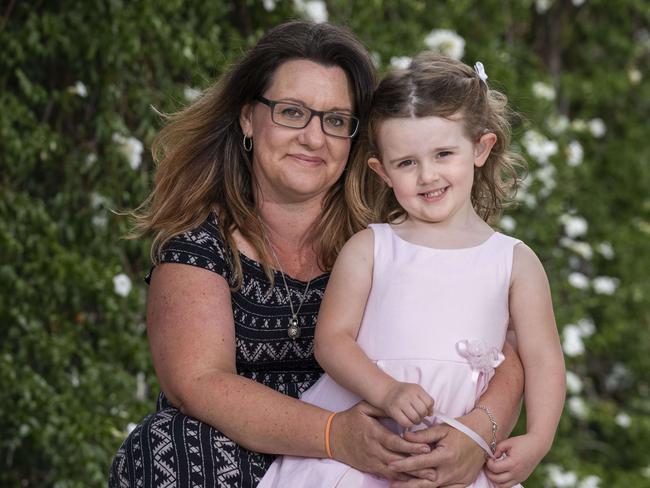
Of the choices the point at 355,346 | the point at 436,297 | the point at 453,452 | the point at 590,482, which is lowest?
the point at 590,482

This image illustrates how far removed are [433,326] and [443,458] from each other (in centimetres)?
30

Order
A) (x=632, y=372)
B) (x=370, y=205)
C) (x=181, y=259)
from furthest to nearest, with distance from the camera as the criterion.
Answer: (x=632, y=372)
(x=370, y=205)
(x=181, y=259)

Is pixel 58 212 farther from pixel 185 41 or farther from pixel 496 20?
pixel 496 20

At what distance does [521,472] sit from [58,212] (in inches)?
92.1

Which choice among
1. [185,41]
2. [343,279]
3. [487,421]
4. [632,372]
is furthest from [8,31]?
[632,372]

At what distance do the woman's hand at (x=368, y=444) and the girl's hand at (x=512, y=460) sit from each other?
154mm

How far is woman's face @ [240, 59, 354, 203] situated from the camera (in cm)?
309

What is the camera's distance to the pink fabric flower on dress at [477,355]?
2715mm

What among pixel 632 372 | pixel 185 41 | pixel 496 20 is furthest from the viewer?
pixel 632 372

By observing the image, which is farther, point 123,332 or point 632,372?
point 632,372

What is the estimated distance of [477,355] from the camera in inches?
107

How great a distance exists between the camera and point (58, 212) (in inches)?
177

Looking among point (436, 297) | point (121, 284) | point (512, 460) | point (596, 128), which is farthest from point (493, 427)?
point (596, 128)

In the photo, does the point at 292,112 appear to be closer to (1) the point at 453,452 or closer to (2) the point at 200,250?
(2) the point at 200,250
